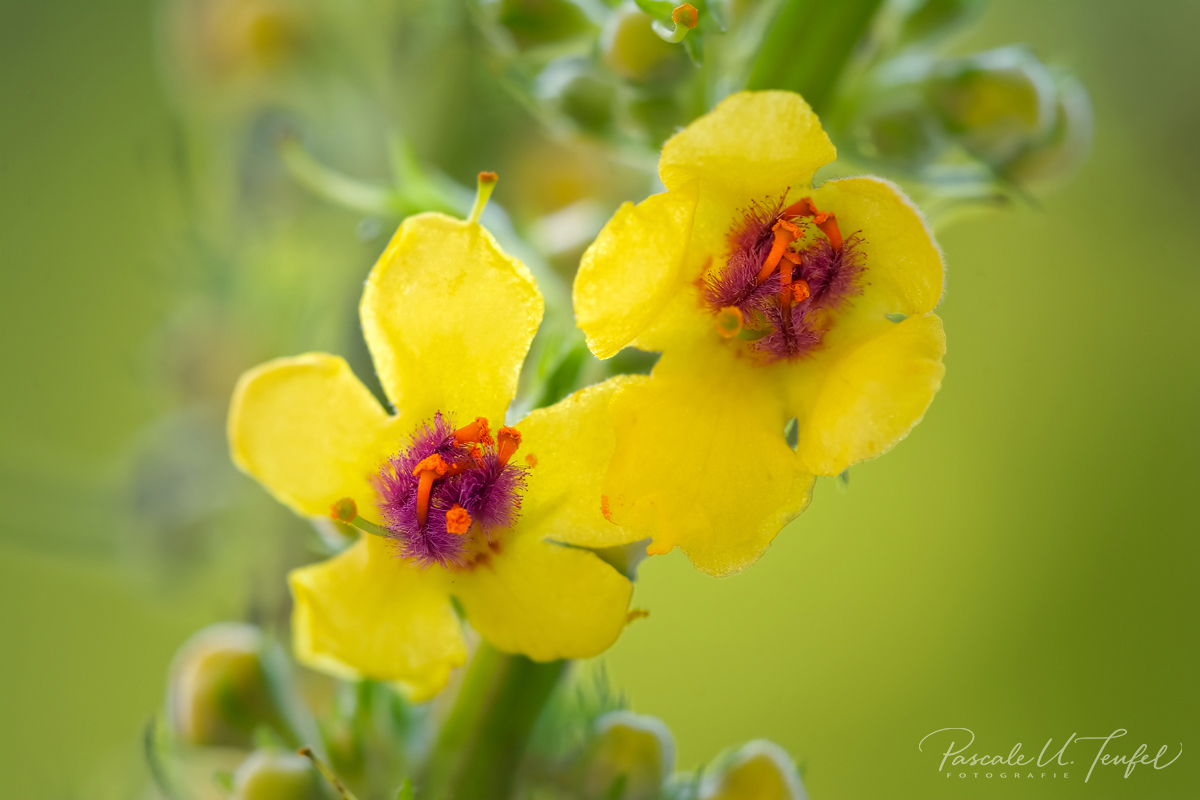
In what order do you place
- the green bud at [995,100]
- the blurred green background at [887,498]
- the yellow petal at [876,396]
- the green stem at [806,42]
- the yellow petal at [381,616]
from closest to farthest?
1. the yellow petal at [876,396]
2. the yellow petal at [381,616]
3. the green stem at [806,42]
4. the green bud at [995,100]
5. the blurred green background at [887,498]

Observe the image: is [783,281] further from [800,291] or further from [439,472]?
[439,472]

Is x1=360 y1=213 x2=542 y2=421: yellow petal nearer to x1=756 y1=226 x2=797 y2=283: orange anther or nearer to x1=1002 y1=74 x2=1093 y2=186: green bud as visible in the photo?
x1=756 y1=226 x2=797 y2=283: orange anther

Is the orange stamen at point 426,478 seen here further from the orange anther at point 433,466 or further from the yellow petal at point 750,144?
the yellow petal at point 750,144

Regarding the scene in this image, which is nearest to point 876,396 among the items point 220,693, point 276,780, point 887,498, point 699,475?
point 699,475

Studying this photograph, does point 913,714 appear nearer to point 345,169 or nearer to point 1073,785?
point 1073,785

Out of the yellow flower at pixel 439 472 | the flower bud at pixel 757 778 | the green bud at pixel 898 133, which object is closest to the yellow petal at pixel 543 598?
the yellow flower at pixel 439 472

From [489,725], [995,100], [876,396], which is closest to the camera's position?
[876,396]
